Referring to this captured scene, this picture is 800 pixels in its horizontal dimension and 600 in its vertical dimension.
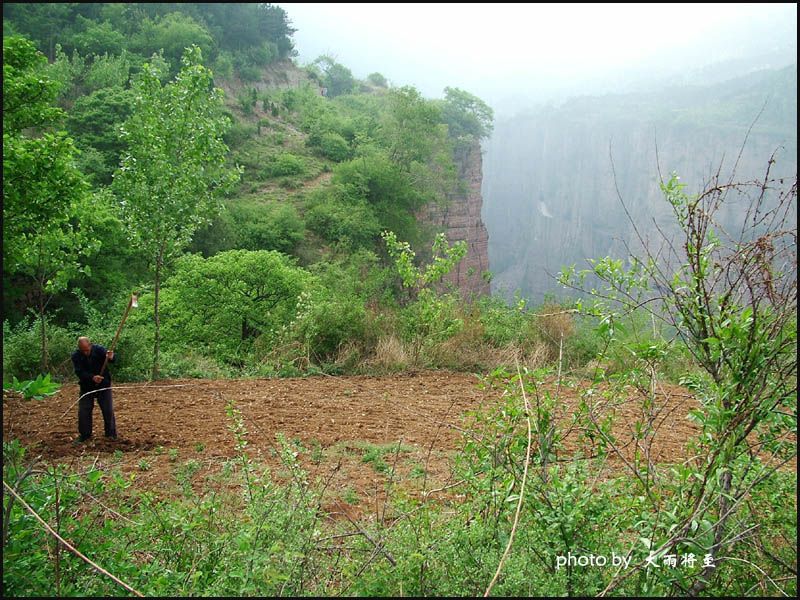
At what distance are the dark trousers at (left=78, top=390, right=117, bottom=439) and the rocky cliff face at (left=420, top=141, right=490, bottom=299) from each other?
27.3 m

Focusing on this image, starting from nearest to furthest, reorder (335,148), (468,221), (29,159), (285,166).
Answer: (29,159) → (285,166) → (335,148) → (468,221)

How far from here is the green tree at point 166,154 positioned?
804cm

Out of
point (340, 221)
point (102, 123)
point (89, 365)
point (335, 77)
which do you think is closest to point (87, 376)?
point (89, 365)

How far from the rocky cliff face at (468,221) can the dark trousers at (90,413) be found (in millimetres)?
27335

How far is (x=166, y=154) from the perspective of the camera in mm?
8109

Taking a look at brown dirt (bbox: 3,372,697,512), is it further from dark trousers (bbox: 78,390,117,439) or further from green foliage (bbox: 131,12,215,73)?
green foliage (bbox: 131,12,215,73)

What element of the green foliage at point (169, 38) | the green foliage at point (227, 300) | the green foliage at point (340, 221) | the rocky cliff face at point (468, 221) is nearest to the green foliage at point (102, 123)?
the green foliage at point (340, 221)

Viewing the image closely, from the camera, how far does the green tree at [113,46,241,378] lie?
316 inches

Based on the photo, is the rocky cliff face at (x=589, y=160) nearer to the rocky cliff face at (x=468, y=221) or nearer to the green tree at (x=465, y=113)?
the green tree at (x=465, y=113)

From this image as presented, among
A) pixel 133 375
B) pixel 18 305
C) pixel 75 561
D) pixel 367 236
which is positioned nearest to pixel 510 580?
pixel 75 561

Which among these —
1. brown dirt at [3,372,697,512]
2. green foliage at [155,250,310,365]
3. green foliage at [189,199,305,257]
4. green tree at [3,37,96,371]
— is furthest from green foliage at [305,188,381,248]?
green tree at [3,37,96,371]

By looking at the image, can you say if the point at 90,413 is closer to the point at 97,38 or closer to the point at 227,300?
the point at 227,300

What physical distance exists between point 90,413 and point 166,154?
422cm

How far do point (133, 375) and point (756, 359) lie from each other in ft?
28.1
